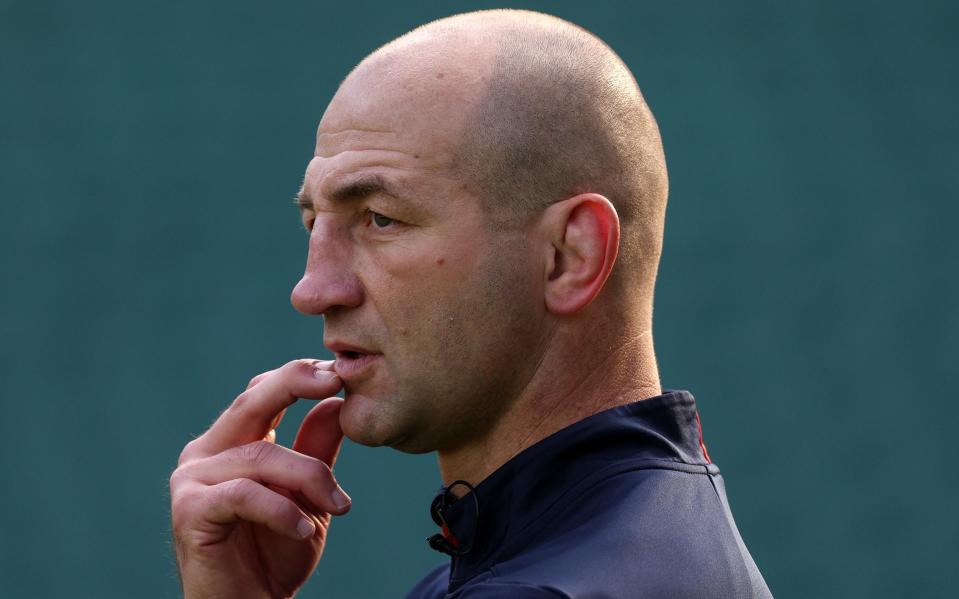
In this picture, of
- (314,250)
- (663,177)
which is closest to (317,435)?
(314,250)

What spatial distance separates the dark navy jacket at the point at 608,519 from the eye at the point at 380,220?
1.33ft

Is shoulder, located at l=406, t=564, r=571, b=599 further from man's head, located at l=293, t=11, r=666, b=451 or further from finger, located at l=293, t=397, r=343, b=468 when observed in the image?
finger, located at l=293, t=397, r=343, b=468

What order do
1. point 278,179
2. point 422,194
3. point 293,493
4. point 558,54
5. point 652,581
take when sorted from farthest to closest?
point 278,179 → point 293,493 → point 558,54 → point 422,194 → point 652,581

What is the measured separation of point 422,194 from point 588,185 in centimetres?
26

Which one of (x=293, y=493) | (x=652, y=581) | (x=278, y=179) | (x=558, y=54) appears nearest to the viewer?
(x=652, y=581)

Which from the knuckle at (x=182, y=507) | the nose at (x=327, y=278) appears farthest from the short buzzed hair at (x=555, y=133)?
the knuckle at (x=182, y=507)

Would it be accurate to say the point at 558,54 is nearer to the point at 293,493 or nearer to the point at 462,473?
the point at 462,473

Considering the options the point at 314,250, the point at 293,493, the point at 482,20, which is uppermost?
the point at 482,20

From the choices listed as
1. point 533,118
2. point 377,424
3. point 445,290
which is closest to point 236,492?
point 377,424

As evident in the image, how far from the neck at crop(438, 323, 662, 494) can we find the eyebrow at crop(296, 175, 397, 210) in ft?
1.14

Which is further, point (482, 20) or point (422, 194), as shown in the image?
point (482, 20)

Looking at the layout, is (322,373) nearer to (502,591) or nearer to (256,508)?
(256,508)

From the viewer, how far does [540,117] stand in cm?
204

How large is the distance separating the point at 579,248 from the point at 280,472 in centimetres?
64
